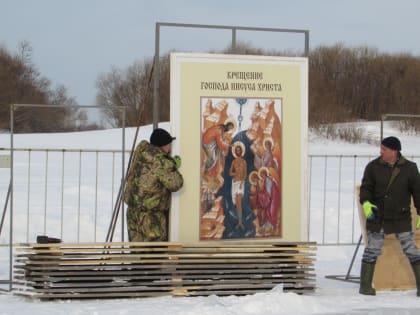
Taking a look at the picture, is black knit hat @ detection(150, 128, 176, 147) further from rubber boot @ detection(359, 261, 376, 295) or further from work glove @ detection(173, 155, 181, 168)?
rubber boot @ detection(359, 261, 376, 295)

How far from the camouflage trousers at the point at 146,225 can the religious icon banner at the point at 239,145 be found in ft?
0.44

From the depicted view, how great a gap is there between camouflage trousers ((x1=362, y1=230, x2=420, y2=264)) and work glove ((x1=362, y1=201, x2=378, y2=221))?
9.5 inches

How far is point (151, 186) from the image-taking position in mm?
8164

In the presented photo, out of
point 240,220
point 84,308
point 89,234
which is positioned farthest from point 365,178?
point 89,234

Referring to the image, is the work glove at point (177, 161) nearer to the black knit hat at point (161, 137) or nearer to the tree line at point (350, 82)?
the black knit hat at point (161, 137)

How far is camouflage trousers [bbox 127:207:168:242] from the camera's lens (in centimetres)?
823

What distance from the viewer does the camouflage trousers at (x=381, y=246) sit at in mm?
8508

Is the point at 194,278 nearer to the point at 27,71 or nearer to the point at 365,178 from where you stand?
the point at 365,178

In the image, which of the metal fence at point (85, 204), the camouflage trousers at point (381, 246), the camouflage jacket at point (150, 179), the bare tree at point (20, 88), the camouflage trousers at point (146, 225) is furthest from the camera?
the bare tree at point (20, 88)

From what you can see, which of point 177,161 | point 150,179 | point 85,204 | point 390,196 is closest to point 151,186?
point 150,179

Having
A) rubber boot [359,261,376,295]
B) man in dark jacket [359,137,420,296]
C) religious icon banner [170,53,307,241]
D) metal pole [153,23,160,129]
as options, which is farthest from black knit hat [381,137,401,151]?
metal pole [153,23,160,129]

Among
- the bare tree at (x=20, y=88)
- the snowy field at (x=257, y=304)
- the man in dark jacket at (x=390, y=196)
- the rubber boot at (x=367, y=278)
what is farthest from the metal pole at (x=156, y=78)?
the bare tree at (x=20, y=88)

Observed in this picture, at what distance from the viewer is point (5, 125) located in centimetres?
3064

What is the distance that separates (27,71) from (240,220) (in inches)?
1759
